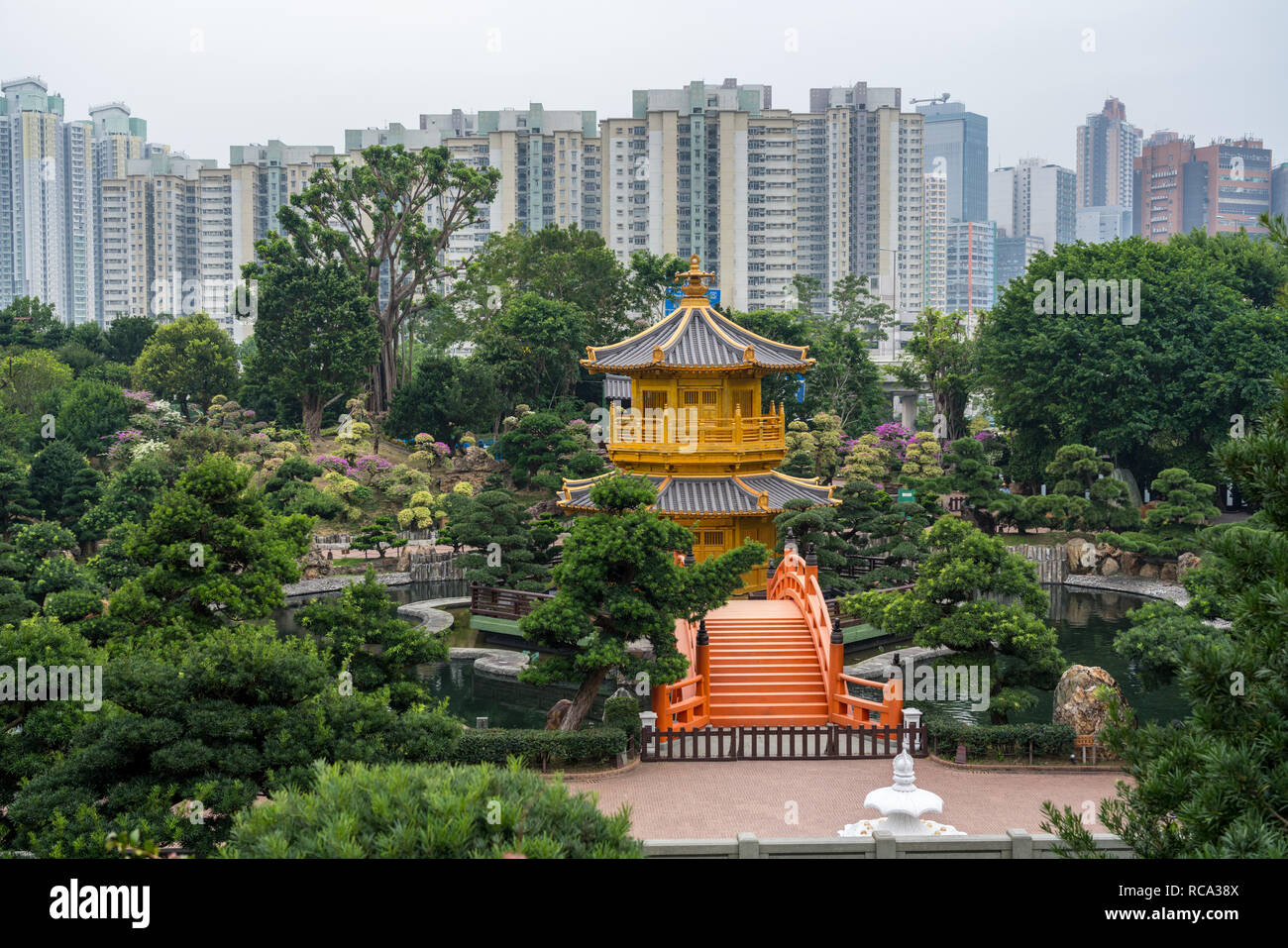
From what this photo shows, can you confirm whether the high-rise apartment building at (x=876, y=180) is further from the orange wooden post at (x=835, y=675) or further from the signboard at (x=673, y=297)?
the orange wooden post at (x=835, y=675)

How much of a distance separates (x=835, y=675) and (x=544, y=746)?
4.97 m

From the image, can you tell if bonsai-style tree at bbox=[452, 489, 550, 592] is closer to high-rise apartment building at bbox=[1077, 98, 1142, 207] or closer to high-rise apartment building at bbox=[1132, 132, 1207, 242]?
high-rise apartment building at bbox=[1132, 132, 1207, 242]

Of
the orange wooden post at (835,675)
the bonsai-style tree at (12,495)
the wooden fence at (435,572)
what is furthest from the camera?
the wooden fence at (435,572)

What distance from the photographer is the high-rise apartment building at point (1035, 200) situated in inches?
6934

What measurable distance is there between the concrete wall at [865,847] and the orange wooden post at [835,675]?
8032mm

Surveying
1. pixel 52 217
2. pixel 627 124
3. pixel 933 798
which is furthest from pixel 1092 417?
pixel 52 217

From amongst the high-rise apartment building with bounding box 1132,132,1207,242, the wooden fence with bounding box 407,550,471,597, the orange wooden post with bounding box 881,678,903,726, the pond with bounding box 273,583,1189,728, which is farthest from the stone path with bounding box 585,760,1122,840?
the high-rise apartment building with bounding box 1132,132,1207,242

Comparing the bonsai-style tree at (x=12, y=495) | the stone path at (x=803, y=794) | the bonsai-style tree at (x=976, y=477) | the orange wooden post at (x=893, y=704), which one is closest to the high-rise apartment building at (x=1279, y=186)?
the bonsai-style tree at (x=976, y=477)

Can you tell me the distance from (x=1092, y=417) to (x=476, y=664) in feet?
81.4

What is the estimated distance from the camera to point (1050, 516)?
3903 centimetres

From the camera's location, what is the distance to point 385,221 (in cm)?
4959

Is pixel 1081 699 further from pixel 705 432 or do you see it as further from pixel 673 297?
pixel 673 297

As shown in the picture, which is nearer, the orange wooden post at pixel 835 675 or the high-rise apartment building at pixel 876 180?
the orange wooden post at pixel 835 675
